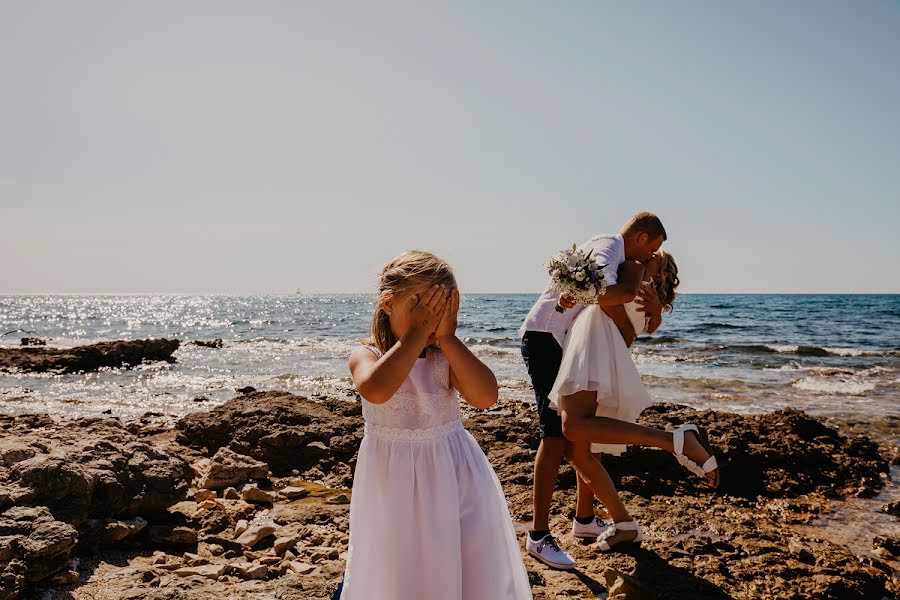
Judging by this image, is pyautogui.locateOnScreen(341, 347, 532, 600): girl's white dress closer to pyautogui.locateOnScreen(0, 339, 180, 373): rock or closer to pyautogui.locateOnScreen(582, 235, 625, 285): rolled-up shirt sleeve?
pyautogui.locateOnScreen(582, 235, 625, 285): rolled-up shirt sleeve

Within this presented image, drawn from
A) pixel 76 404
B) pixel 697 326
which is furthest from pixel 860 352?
pixel 76 404

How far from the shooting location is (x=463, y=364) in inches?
97.0

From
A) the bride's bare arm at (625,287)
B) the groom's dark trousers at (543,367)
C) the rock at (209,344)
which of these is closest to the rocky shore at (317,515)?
the groom's dark trousers at (543,367)

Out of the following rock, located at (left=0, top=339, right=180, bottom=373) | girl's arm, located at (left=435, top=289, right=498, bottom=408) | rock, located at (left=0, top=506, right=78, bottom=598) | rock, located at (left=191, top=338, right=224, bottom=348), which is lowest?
rock, located at (left=191, top=338, right=224, bottom=348)

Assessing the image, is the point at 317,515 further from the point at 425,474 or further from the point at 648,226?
the point at 648,226

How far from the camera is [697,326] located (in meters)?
32.3

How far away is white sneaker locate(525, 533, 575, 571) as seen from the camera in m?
4.03

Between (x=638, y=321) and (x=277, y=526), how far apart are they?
3.15m

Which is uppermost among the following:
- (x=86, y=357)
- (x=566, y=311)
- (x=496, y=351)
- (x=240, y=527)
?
(x=566, y=311)

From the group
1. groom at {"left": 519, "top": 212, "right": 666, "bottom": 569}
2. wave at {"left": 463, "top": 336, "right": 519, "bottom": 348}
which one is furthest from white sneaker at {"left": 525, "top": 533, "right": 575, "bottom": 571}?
wave at {"left": 463, "top": 336, "right": 519, "bottom": 348}

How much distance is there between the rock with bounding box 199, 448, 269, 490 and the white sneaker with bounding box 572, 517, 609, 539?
3250 mm

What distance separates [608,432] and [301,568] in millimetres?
2120

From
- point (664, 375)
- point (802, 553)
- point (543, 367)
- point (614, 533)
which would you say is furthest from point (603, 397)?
point (664, 375)

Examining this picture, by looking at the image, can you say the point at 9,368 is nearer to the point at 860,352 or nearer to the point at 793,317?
the point at 860,352
